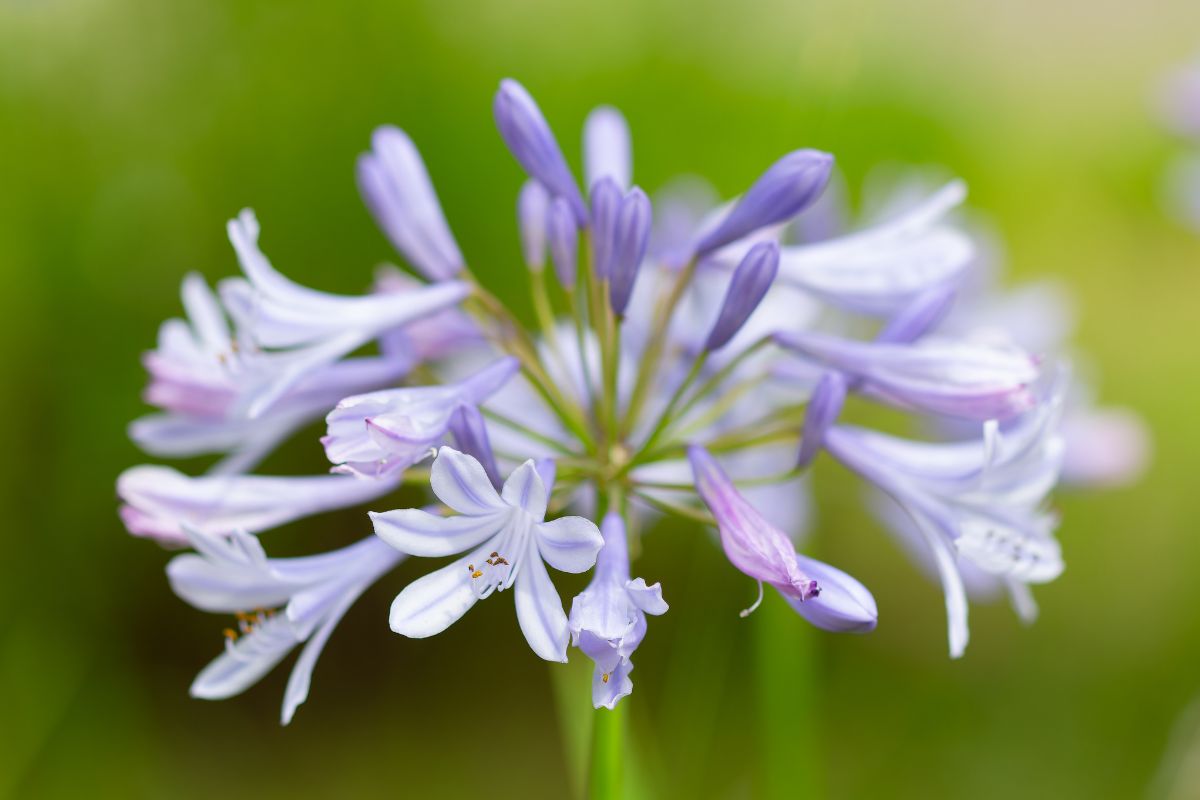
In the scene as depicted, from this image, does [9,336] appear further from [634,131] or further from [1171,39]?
[1171,39]

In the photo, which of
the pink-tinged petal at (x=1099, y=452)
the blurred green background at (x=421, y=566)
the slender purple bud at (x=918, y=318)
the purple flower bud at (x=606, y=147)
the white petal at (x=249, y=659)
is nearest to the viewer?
the white petal at (x=249, y=659)

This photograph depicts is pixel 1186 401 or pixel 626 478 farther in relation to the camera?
pixel 1186 401

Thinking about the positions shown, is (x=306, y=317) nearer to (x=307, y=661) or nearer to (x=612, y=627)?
(x=307, y=661)

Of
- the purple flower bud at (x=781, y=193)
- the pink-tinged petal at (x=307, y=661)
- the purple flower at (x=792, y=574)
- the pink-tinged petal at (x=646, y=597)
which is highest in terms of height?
the purple flower bud at (x=781, y=193)

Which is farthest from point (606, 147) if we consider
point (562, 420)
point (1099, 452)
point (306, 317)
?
point (1099, 452)

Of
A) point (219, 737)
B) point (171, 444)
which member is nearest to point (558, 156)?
point (171, 444)

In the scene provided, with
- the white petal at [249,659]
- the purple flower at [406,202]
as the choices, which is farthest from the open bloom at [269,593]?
the purple flower at [406,202]

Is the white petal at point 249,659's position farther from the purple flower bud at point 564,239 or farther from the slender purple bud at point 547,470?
the purple flower bud at point 564,239

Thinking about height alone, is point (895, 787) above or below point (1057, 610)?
below
